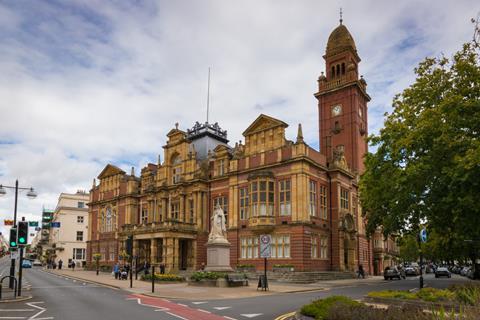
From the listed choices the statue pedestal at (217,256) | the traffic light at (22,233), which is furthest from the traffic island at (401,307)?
the statue pedestal at (217,256)

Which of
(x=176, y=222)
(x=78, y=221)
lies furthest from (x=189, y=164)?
(x=78, y=221)

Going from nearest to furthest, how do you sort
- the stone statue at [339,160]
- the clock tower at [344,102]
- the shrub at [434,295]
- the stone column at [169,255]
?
1. the shrub at [434,295]
2. the stone statue at [339,160]
3. the stone column at [169,255]
4. the clock tower at [344,102]

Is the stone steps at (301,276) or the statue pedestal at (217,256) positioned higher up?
the statue pedestal at (217,256)

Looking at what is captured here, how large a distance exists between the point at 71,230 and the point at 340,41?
70.0 meters

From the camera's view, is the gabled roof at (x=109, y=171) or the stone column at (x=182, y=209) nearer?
the stone column at (x=182, y=209)

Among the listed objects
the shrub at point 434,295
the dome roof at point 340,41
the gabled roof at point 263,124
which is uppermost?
the dome roof at point 340,41

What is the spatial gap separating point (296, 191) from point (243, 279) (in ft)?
43.3

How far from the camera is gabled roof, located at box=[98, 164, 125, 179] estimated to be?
65812mm

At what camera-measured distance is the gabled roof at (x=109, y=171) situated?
216 feet

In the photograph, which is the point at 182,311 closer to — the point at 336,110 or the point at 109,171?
the point at 336,110

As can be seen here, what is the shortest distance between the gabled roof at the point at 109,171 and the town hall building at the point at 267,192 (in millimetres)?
665

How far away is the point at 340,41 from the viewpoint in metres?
57.0

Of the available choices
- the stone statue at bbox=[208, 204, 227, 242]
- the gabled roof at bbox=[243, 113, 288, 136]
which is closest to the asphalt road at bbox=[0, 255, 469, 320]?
the stone statue at bbox=[208, 204, 227, 242]

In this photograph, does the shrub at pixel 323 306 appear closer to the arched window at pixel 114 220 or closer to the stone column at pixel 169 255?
the stone column at pixel 169 255
